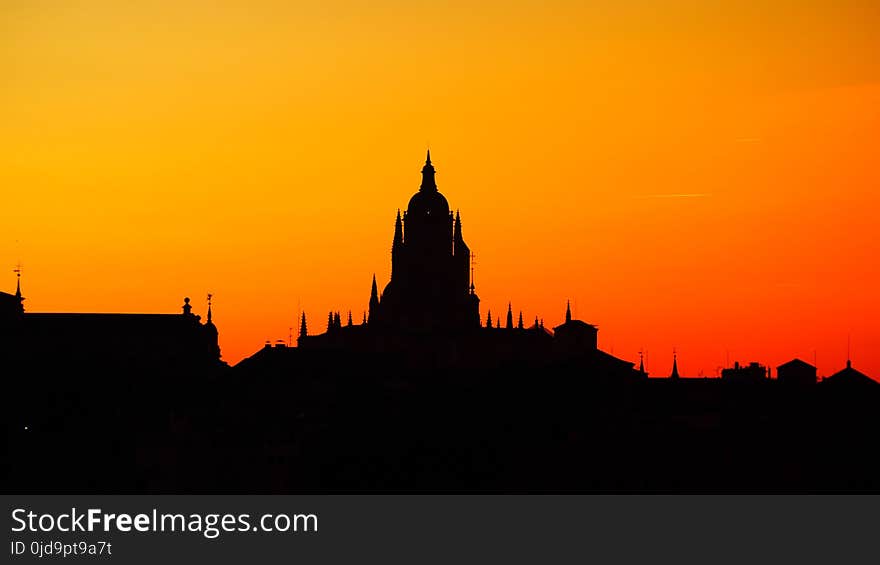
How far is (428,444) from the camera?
148 meters

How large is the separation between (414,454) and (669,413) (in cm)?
5666

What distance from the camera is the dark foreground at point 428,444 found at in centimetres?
13800

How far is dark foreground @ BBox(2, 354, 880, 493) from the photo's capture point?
138 metres
